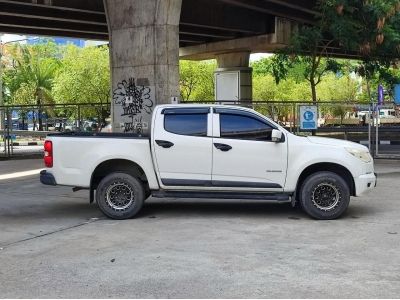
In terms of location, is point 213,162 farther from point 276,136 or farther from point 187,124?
point 276,136

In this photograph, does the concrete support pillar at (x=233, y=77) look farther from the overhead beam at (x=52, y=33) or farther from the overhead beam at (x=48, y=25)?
the overhead beam at (x=48, y=25)

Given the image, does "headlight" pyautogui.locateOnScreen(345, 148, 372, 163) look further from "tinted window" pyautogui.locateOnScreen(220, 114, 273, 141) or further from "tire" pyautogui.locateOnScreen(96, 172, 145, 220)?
"tire" pyautogui.locateOnScreen(96, 172, 145, 220)

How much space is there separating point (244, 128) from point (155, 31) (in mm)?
6965

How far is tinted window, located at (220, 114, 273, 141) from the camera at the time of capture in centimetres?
866

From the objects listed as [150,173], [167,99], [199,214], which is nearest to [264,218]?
[199,214]

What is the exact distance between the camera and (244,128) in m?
8.74

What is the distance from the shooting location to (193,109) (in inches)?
352

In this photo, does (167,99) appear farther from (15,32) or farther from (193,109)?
(15,32)

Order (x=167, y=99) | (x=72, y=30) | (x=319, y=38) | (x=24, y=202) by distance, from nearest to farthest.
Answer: (x=24, y=202), (x=167, y=99), (x=319, y=38), (x=72, y=30)

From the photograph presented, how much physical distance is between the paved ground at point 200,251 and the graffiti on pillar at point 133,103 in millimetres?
5209

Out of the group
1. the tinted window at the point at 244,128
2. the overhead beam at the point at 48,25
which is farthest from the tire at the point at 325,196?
the overhead beam at the point at 48,25

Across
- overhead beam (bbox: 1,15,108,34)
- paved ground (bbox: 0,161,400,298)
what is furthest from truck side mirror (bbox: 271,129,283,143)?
overhead beam (bbox: 1,15,108,34)

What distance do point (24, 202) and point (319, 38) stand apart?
42.4 ft

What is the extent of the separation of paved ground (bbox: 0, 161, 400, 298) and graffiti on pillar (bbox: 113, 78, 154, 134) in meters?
5.21
